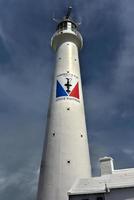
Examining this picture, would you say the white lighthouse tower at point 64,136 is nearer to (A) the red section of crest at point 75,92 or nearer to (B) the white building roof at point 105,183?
(A) the red section of crest at point 75,92

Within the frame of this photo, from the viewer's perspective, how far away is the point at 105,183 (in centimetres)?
2389

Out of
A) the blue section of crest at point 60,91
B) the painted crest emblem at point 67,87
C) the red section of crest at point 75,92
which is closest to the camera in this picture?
the blue section of crest at point 60,91

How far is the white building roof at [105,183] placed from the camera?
22609mm

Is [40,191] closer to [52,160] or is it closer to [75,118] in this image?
[52,160]

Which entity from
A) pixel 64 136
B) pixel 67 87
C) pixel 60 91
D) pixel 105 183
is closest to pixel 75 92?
pixel 67 87

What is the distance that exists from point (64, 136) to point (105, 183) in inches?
334

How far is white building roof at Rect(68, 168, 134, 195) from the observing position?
22609 mm

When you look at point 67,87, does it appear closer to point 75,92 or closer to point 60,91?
point 60,91

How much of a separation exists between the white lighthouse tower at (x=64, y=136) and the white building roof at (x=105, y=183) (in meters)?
2.42

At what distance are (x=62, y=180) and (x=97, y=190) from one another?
5.76m

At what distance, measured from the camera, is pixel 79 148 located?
30469 mm

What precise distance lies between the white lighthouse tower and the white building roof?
242cm

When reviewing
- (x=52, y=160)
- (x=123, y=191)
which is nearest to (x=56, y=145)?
(x=52, y=160)

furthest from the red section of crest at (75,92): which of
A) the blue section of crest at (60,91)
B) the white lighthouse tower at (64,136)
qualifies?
the blue section of crest at (60,91)
